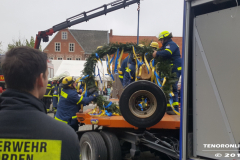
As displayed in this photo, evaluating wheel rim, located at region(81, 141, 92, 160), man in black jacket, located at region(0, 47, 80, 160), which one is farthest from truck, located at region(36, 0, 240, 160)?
wheel rim, located at region(81, 141, 92, 160)

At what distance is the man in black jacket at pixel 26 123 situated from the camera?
1399 millimetres

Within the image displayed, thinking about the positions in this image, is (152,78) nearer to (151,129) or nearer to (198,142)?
(151,129)

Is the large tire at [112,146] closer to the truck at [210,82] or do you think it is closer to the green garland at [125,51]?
the green garland at [125,51]

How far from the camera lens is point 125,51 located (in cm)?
614

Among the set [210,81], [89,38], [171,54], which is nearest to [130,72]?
[171,54]

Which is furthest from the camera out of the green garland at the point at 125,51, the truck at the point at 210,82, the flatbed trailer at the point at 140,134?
the green garland at the point at 125,51

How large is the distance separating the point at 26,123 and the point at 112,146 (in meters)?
3.73

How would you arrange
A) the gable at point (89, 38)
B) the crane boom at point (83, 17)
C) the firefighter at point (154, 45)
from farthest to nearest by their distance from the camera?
the gable at point (89, 38)
the crane boom at point (83, 17)
the firefighter at point (154, 45)

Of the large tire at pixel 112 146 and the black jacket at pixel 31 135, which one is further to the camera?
the large tire at pixel 112 146

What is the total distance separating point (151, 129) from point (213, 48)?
2.53 meters

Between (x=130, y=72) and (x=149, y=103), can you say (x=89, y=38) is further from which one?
(x=149, y=103)

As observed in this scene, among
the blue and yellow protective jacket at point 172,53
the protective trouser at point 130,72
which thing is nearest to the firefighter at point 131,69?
the protective trouser at point 130,72

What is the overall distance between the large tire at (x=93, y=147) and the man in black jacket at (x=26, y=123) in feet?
11.6

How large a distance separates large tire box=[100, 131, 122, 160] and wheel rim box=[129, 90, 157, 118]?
774 mm
